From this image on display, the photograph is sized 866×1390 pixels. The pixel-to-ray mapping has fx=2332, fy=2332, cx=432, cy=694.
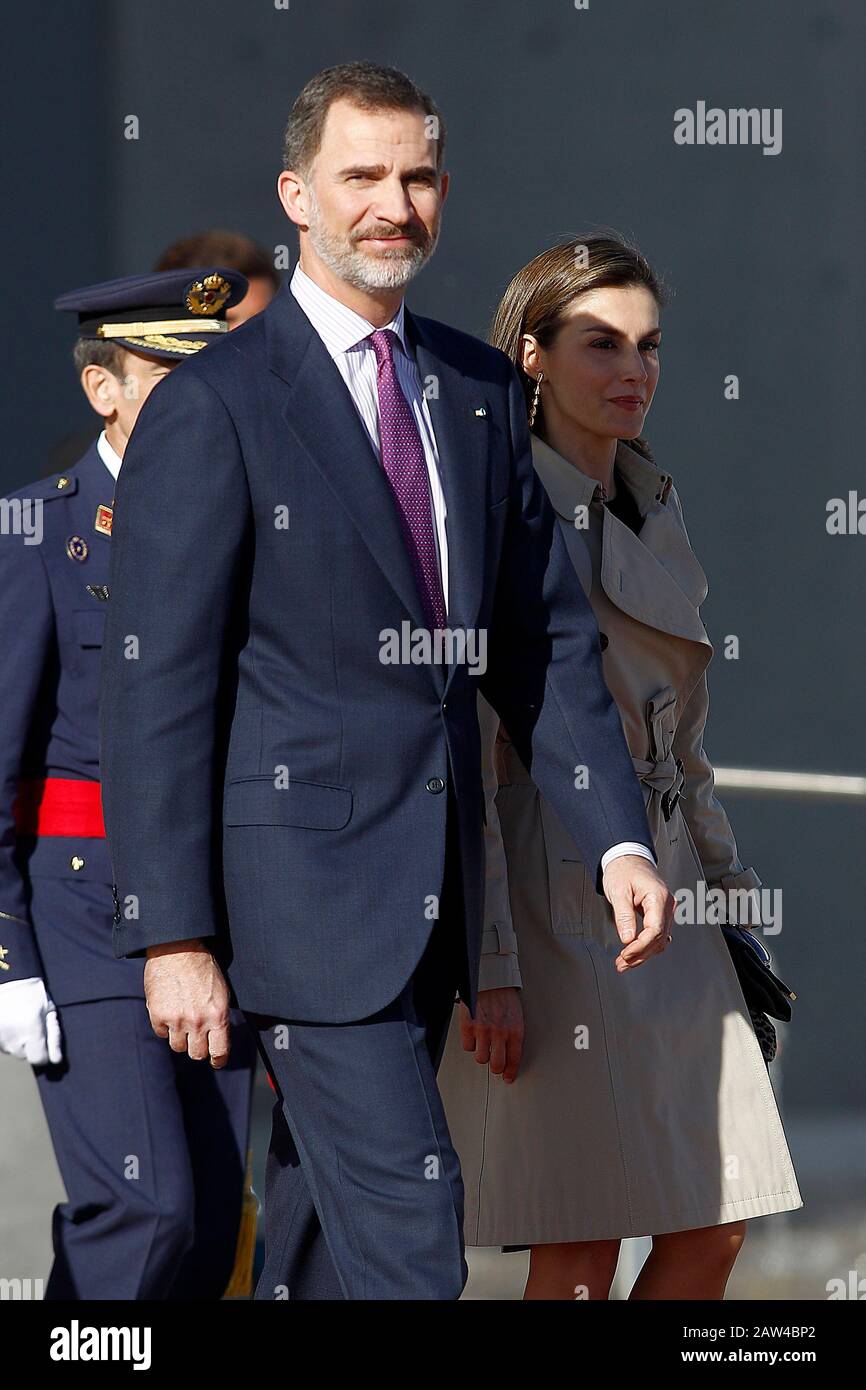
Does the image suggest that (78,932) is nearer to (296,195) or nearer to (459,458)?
(459,458)

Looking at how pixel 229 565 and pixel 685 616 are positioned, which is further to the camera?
pixel 685 616

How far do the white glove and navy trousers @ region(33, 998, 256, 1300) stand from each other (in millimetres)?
29

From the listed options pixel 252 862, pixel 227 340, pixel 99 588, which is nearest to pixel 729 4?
pixel 99 588

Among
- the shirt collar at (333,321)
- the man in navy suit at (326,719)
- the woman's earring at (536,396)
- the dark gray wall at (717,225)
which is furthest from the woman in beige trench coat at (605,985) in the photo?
the dark gray wall at (717,225)

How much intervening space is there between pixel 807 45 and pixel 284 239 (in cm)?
142

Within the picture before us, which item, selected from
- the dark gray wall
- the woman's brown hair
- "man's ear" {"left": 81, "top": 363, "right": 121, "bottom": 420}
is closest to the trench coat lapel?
the woman's brown hair

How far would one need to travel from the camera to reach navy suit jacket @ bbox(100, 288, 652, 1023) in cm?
270

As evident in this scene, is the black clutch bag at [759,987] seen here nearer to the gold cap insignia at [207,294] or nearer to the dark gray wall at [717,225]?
the gold cap insignia at [207,294]

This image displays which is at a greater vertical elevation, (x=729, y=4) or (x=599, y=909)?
(x=729, y=4)

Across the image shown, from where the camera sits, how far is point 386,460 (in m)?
2.83

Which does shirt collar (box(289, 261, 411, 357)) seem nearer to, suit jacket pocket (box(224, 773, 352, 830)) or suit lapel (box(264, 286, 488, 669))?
suit lapel (box(264, 286, 488, 669))

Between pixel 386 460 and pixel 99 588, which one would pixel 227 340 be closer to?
pixel 386 460
